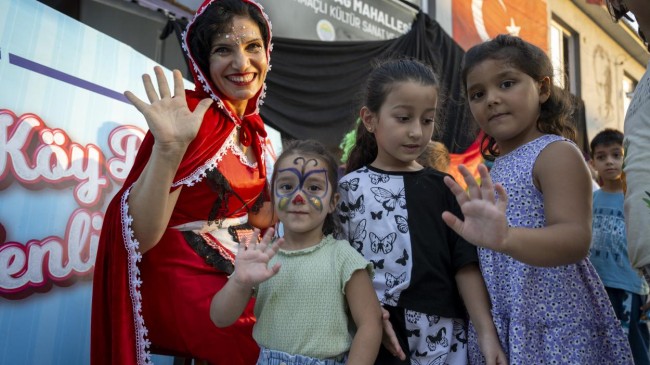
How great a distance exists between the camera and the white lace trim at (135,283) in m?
1.77

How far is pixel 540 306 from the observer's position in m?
1.58

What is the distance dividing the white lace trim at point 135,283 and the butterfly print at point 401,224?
81cm

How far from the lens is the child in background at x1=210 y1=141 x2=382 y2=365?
1525mm

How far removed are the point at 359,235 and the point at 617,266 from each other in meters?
2.55

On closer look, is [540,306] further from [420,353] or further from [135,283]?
[135,283]

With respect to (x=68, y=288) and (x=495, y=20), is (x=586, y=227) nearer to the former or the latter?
(x=68, y=288)

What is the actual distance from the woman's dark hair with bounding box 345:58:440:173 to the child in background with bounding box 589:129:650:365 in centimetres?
221

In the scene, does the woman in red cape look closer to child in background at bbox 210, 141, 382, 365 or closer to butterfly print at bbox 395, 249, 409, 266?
child in background at bbox 210, 141, 382, 365

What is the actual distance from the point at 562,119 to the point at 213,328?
1.29 meters

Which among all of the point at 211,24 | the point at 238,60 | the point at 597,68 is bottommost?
the point at 238,60

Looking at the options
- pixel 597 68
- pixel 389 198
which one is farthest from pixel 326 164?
pixel 597 68

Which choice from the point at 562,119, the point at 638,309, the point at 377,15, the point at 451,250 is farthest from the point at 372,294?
the point at 377,15

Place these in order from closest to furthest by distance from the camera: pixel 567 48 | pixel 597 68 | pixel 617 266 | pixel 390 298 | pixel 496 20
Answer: pixel 390 298 < pixel 617 266 < pixel 496 20 < pixel 567 48 < pixel 597 68

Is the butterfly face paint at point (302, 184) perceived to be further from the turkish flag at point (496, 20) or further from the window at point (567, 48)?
the window at point (567, 48)
